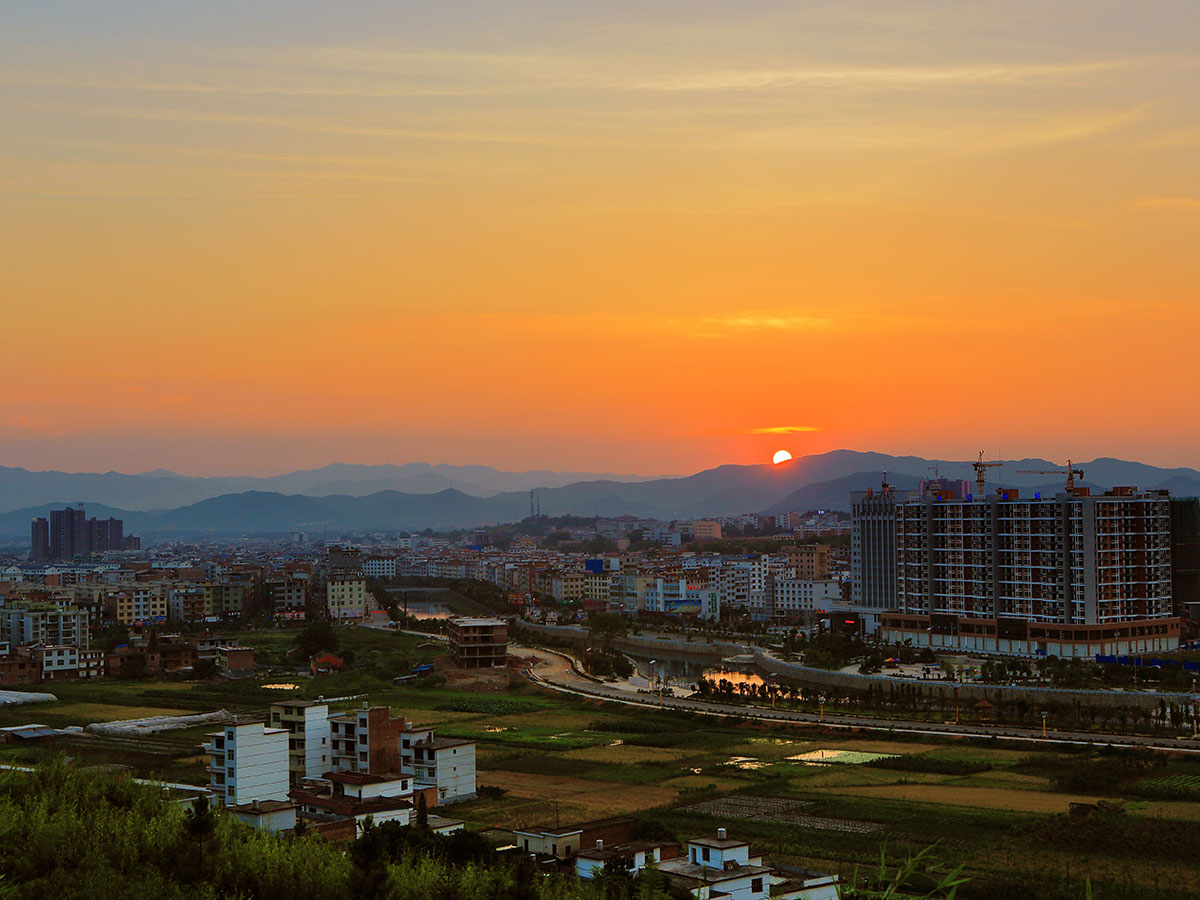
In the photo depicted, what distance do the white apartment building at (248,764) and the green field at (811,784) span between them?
2.43 meters

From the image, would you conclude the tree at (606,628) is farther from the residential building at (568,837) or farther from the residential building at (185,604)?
the residential building at (568,837)

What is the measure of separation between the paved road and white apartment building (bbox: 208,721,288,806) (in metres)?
11.7

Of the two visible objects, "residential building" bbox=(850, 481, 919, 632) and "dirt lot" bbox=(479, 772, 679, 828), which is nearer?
"dirt lot" bbox=(479, 772, 679, 828)

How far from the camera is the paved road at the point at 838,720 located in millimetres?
23219

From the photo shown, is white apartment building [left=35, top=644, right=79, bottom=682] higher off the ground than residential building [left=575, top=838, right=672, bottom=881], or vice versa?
residential building [left=575, top=838, right=672, bottom=881]

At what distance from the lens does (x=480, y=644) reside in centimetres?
3775

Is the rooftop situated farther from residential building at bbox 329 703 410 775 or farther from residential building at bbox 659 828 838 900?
residential building at bbox 659 828 838 900

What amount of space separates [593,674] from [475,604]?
94.9 ft

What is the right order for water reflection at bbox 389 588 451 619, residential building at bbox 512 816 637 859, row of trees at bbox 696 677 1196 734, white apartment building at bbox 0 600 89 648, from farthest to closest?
water reflection at bbox 389 588 451 619, white apartment building at bbox 0 600 89 648, row of trees at bbox 696 677 1196 734, residential building at bbox 512 816 637 859

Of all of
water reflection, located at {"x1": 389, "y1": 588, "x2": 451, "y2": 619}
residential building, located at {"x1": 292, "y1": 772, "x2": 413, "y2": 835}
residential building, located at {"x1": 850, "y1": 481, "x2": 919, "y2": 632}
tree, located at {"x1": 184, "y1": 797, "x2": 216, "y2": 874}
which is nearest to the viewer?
tree, located at {"x1": 184, "y1": 797, "x2": 216, "y2": 874}

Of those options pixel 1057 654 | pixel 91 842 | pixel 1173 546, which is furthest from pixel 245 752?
pixel 1173 546

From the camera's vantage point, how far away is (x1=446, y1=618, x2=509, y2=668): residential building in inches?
1484

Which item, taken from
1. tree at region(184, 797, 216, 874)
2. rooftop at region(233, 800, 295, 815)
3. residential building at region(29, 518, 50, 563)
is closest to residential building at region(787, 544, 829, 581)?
rooftop at region(233, 800, 295, 815)

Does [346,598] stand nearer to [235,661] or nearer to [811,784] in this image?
[235,661]
